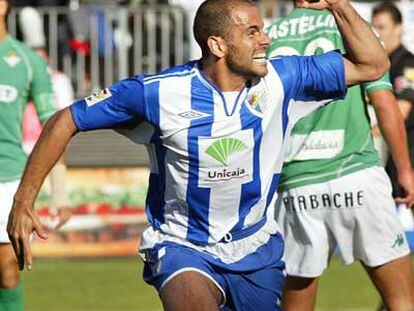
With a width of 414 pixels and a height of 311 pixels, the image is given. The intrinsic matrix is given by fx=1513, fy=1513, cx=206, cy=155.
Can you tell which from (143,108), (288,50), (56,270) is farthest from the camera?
(56,270)

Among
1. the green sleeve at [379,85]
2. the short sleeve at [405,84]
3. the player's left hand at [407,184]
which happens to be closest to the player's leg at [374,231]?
the player's left hand at [407,184]

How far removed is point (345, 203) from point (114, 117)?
6.77ft

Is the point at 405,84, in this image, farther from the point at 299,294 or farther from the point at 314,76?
the point at 314,76

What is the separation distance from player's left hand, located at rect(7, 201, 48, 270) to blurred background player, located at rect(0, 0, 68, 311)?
249 cm

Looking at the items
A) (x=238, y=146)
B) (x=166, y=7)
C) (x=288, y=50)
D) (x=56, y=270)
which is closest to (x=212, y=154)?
(x=238, y=146)

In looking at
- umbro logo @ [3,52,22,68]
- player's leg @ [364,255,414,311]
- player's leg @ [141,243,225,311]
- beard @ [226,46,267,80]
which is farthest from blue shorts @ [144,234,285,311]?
umbro logo @ [3,52,22,68]

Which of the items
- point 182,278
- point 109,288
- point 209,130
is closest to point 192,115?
point 209,130

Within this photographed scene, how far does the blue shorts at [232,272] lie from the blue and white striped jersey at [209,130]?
0.12 metres

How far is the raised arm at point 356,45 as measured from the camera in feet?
24.8

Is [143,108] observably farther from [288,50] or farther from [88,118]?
[288,50]

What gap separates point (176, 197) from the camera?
7.61 m

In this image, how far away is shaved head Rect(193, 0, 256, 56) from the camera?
7488mm

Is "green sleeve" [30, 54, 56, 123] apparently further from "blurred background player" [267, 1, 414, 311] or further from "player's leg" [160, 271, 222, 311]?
"player's leg" [160, 271, 222, 311]

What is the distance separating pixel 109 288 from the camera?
13516 millimetres
